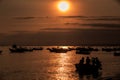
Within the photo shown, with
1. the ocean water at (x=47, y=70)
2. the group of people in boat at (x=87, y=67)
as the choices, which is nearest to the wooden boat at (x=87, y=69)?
the group of people in boat at (x=87, y=67)

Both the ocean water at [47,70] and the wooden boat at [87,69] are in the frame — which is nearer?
the ocean water at [47,70]

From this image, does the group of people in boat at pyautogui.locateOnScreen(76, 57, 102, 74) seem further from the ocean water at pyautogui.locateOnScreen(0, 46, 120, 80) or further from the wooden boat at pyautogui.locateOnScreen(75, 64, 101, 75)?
the ocean water at pyautogui.locateOnScreen(0, 46, 120, 80)

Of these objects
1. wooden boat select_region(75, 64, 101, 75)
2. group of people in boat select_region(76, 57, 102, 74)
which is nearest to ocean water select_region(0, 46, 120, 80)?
wooden boat select_region(75, 64, 101, 75)

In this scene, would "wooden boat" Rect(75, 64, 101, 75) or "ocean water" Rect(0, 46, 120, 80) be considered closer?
"ocean water" Rect(0, 46, 120, 80)

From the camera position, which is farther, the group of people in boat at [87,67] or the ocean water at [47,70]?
the group of people in boat at [87,67]

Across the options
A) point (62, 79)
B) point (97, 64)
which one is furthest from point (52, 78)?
point (97, 64)

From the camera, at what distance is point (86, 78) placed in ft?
176

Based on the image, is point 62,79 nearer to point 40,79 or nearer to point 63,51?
point 40,79

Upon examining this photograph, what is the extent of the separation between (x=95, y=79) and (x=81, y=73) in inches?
218

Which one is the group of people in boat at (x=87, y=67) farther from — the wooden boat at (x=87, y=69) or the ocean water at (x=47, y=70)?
the ocean water at (x=47, y=70)

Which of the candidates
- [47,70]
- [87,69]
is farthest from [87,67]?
[47,70]

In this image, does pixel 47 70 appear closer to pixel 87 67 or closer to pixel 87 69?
pixel 87 69

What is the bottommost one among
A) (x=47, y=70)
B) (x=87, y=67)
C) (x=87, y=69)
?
(x=87, y=69)

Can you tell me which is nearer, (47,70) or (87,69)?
(87,69)
